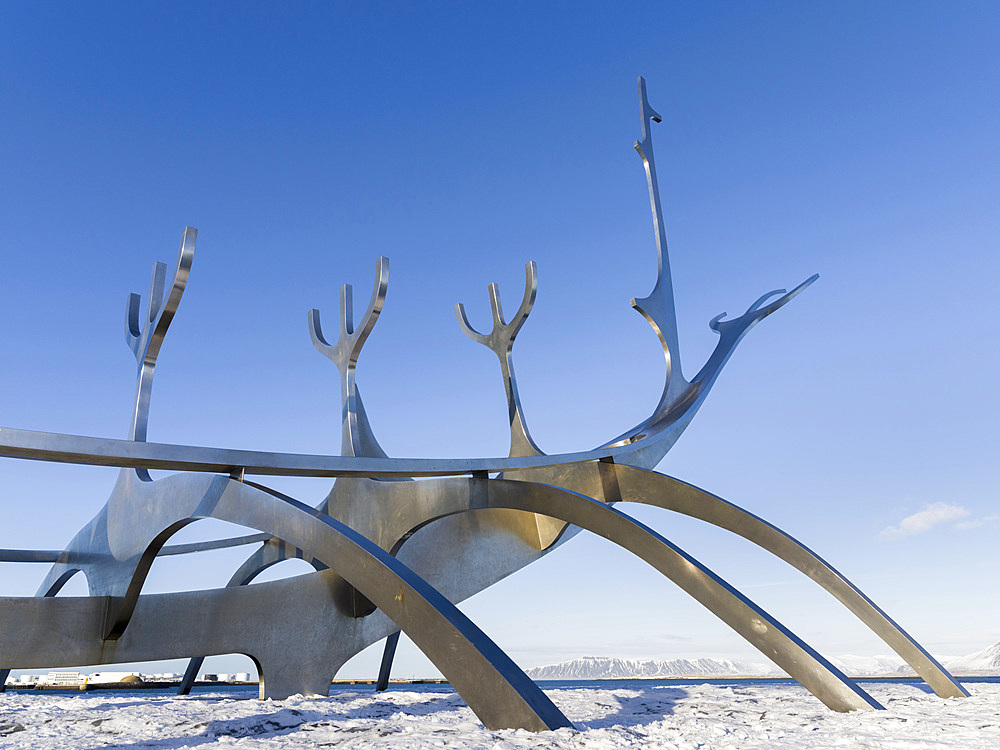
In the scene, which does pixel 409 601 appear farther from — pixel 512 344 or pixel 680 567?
pixel 512 344

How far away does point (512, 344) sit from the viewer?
1588cm

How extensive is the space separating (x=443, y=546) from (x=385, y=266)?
5.07 metres

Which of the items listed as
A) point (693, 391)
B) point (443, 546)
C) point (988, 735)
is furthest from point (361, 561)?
point (693, 391)

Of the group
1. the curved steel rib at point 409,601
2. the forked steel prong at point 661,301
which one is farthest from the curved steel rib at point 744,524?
the curved steel rib at point 409,601

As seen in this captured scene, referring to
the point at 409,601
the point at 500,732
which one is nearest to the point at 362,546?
the point at 409,601

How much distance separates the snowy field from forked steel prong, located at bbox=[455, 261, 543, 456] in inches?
217

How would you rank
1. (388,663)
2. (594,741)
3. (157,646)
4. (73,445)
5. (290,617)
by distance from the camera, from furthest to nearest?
(388,663)
(290,617)
(157,646)
(73,445)
(594,741)

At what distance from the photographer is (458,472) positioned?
36.4 feet

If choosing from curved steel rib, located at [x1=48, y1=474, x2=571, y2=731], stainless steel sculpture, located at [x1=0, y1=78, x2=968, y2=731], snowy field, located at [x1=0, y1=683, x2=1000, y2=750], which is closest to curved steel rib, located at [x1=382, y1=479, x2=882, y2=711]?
stainless steel sculpture, located at [x1=0, y1=78, x2=968, y2=731]

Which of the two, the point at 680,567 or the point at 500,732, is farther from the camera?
the point at 680,567

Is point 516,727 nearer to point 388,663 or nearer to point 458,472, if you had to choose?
point 458,472

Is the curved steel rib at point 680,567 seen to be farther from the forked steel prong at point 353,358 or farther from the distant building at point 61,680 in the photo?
the distant building at point 61,680

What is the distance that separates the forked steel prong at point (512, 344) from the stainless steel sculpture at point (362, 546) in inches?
1.6

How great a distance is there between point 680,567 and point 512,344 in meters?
7.77
